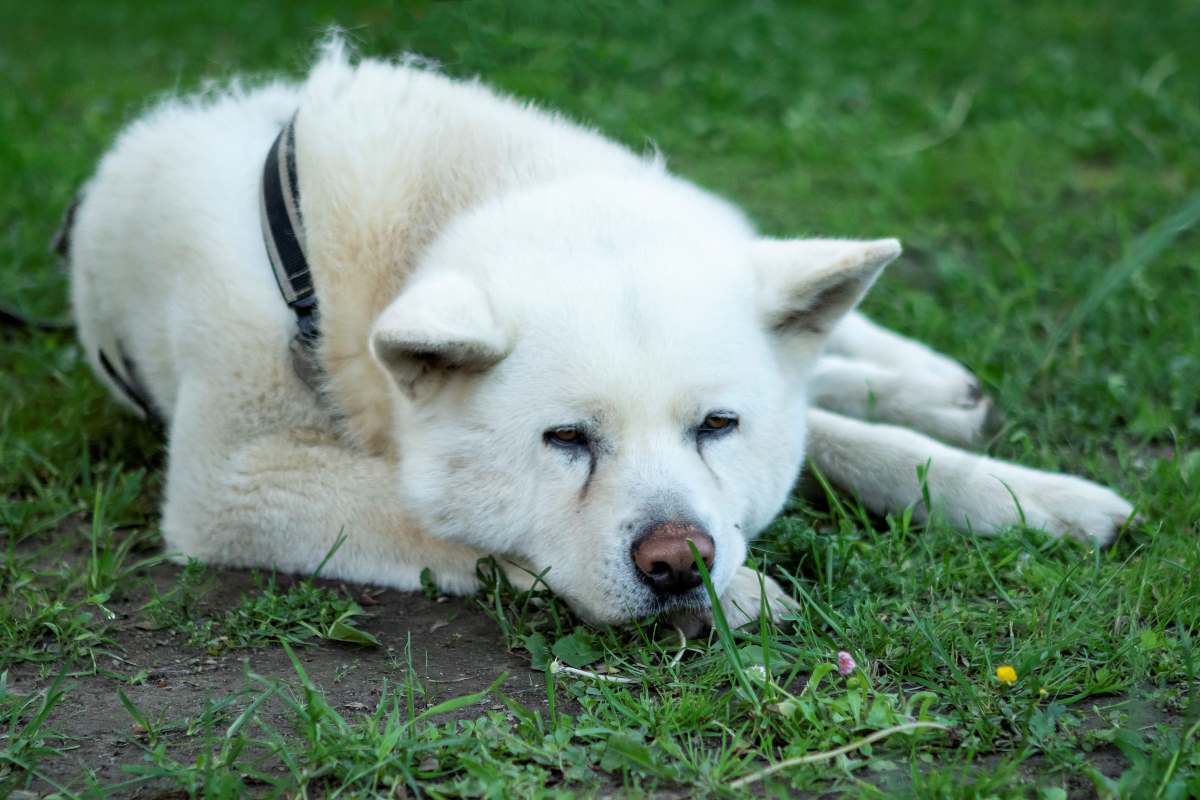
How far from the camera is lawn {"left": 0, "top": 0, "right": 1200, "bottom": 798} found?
100 inches

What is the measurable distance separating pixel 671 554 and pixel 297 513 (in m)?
1.19

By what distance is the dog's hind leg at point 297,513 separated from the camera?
3.46 meters

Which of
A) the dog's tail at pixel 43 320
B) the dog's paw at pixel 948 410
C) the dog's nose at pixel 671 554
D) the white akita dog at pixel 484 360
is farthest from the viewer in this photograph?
the dog's tail at pixel 43 320

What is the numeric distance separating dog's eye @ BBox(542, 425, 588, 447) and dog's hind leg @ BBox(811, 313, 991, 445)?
1327mm

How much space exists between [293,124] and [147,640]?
5.10 feet

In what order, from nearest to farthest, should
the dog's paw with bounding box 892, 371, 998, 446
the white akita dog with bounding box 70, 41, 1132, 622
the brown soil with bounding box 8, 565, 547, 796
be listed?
the brown soil with bounding box 8, 565, 547, 796, the white akita dog with bounding box 70, 41, 1132, 622, the dog's paw with bounding box 892, 371, 998, 446

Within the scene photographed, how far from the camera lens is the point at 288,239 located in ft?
11.7

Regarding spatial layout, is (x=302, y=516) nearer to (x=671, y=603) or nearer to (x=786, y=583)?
(x=671, y=603)

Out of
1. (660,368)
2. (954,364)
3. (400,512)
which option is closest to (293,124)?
(400,512)

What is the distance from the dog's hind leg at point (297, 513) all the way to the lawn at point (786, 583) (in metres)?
0.08

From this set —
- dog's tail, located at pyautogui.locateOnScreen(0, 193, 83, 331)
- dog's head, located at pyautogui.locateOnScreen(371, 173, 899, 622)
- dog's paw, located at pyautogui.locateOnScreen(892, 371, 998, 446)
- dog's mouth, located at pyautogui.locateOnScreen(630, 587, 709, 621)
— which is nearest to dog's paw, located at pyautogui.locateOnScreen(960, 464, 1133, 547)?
dog's paw, located at pyautogui.locateOnScreen(892, 371, 998, 446)

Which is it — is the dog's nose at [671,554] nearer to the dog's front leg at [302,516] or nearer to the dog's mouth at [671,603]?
the dog's mouth at [671,603]

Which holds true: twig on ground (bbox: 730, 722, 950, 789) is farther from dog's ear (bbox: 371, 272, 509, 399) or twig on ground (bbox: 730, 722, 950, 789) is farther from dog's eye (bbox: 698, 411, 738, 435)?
dog's ear (bbox: 371, 272, 509, 399)

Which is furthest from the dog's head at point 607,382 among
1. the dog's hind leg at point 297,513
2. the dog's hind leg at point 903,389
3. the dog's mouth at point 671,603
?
the dog's hind leg at point 903,389
